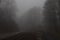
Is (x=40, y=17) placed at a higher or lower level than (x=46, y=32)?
higher

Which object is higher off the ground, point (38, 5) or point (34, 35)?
point (38, 5)

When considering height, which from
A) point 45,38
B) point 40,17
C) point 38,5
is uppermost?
point 38,5

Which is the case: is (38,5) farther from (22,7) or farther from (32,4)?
(22,7)

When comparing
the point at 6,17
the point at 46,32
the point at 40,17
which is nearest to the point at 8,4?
the point at 6,17

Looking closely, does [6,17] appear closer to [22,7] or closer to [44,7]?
[22,7]

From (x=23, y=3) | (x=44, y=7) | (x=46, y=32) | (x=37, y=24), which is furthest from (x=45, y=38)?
(x=23, y=3)

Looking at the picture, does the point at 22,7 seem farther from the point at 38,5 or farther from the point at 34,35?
the point at 34,35

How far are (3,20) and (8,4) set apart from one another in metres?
0.18

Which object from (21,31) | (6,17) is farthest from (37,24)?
(6,17)

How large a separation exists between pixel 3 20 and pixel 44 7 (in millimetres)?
461

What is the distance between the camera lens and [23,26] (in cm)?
84

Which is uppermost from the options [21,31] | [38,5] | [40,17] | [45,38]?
[38,5]

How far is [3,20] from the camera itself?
0.86m

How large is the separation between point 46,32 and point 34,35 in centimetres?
13
